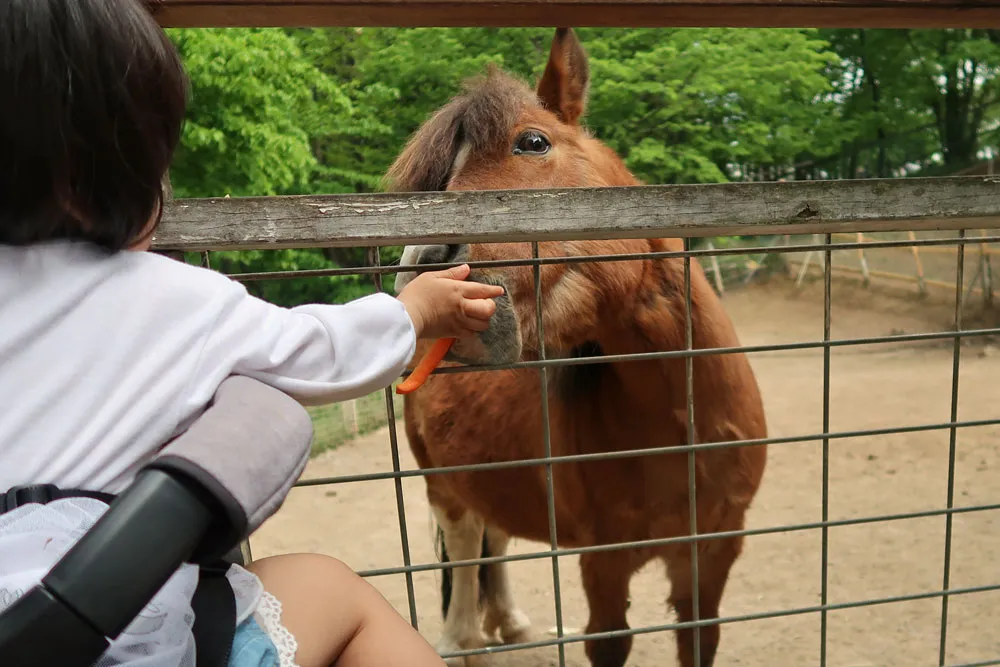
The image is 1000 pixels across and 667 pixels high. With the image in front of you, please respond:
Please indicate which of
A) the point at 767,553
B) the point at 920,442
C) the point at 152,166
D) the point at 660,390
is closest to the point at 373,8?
the point at 152,166

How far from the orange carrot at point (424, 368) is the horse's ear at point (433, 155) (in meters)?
0.95

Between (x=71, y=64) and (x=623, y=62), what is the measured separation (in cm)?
979

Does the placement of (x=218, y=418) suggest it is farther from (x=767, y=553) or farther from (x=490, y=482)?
(x=767, y=553)

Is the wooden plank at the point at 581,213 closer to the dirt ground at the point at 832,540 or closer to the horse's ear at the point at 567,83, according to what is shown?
the horse's ear at the point at 567,83

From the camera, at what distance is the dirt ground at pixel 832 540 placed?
3535mm

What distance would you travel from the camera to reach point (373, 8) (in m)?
1.51

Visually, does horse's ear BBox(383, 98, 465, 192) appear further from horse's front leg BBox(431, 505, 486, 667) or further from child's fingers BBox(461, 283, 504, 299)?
horse's front leg BBox(431, 505, 486, 667)

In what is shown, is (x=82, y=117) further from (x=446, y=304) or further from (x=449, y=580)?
(x=449, y=580)

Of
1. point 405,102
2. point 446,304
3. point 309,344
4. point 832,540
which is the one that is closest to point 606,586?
point 446,304

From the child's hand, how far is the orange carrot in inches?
3.3

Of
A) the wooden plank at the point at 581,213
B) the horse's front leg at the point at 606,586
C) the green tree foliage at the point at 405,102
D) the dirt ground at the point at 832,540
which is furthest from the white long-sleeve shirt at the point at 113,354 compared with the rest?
the green tree foliage at the point at 405,102

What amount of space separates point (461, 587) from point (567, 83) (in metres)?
2.47

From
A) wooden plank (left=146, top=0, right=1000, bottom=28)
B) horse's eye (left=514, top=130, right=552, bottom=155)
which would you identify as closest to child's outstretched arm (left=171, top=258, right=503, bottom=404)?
wooden plank (left=146, top=0, right=1000, bottom=28)

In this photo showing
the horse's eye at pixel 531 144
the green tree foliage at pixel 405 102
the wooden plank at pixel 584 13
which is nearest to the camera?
the wooden plank at pixel 584 13
